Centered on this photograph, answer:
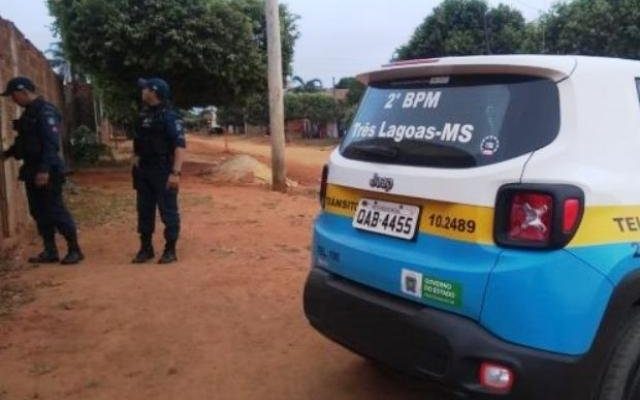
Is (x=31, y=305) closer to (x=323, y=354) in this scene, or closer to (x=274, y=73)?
(x=323, y=354)

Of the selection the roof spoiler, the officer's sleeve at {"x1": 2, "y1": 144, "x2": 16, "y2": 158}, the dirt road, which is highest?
the roof spoiler

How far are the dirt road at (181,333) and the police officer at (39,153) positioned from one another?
0.53m

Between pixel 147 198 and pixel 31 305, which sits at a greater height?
pixel 147 198

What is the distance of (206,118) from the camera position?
70688 mm

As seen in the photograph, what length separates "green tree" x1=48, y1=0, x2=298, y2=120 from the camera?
14.8m

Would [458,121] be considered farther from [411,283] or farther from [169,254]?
[169,254]

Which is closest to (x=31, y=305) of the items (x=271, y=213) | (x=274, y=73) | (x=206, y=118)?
(x=271, y=213)

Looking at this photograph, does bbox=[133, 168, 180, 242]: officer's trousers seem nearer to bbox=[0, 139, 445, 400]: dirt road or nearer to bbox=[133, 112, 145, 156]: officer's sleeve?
bbox=[133, 112, 145, 156]: officer's sleeve

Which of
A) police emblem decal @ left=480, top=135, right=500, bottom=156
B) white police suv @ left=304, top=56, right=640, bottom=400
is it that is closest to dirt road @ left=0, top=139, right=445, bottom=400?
white police suv @ left=304, top=56, right=640, bottom=400

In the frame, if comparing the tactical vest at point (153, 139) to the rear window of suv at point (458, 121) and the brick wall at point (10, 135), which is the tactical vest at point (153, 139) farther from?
the rear window of suv at point (458, 121)

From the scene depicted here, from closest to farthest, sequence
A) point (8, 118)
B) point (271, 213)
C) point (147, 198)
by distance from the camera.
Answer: point (147, 198)
point (8, 118)
point (271, 213)

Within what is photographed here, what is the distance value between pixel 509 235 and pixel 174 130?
4053mm

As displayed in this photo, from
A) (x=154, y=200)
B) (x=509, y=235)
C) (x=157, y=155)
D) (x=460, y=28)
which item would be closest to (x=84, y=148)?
(x=154, y=200)

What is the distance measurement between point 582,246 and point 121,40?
1405 centimetres
